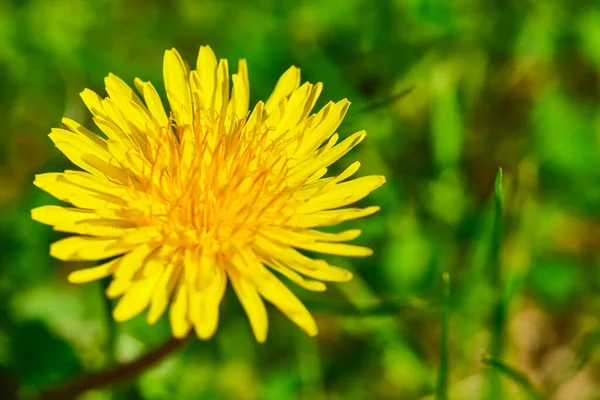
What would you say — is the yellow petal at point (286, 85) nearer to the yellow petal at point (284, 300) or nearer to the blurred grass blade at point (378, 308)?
the yellow petal at point (284, 300)

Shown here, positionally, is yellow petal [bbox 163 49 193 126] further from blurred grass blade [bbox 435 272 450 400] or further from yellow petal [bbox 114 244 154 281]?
blurred grass blade [bbox 435 272 450 400]

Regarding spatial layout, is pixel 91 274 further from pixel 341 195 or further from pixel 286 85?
pixel 286 85

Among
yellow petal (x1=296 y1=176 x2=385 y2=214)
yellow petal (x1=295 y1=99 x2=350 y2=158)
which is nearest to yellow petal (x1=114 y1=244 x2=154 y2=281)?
yellow petal (x1=296 y1=176 x2=385 y2=214)

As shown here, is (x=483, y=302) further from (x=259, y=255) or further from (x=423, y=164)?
(x=259, y=255)

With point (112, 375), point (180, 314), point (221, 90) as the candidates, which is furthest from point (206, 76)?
point (112, 375)

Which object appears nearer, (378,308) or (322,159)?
(322,159)

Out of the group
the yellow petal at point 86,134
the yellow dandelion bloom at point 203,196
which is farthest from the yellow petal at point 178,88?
the yellow petal at point 86,134

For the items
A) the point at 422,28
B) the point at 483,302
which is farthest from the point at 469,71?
the point at 483,302
